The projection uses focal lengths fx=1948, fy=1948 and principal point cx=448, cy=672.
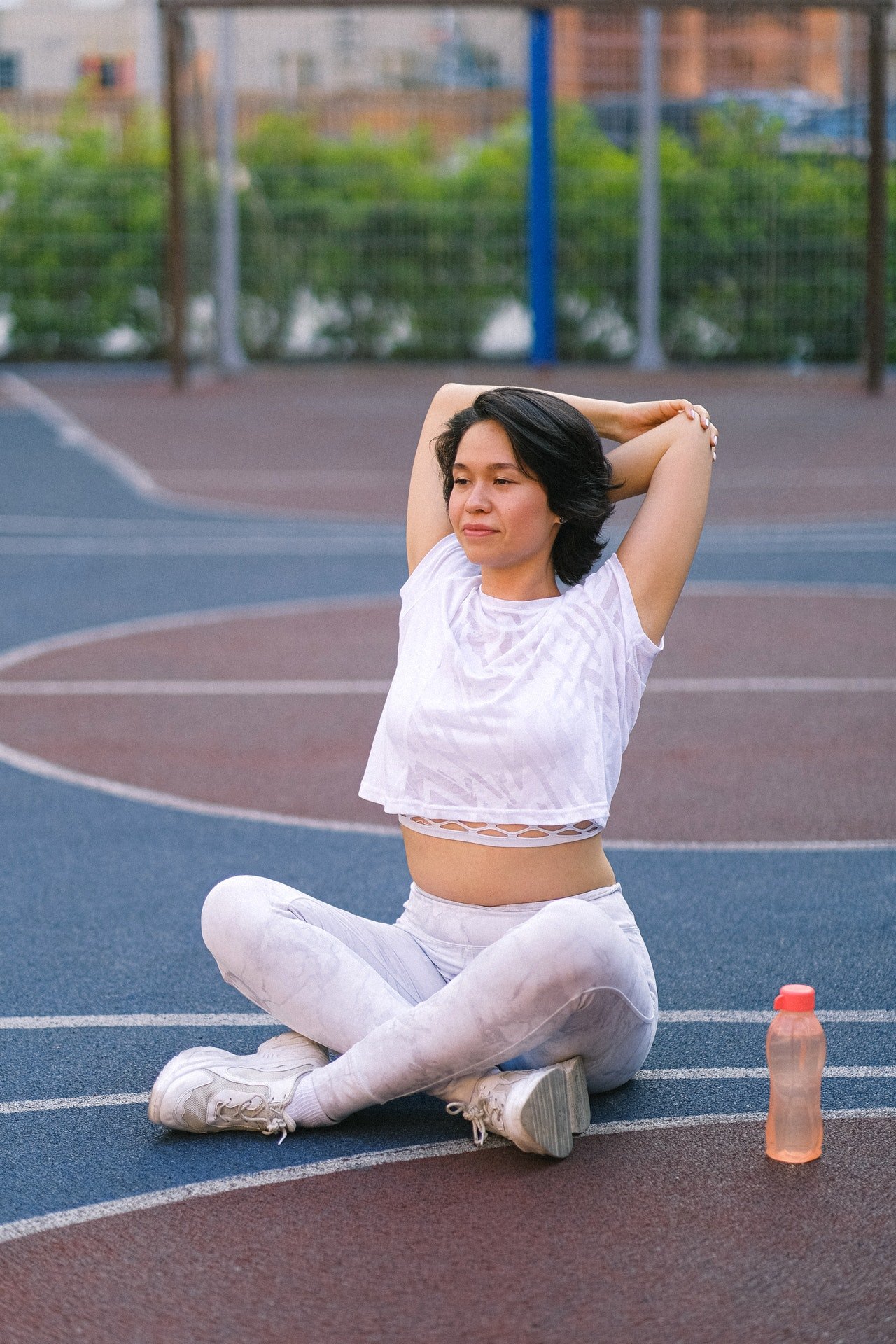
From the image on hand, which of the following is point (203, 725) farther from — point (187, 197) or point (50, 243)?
point (50, 243)

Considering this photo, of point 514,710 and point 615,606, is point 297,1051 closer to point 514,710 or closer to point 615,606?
point 514,710

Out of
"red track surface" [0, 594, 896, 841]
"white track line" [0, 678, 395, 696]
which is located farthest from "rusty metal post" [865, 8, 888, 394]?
"white track line" [0, 678, 395, 696]

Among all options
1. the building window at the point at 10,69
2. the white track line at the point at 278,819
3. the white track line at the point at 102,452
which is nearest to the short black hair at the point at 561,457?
the white track line at the point at 278,819

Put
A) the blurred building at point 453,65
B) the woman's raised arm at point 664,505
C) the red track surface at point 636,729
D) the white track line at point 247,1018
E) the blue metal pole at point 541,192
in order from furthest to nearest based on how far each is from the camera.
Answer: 1. the blurred building at point 453,65
2. the blue metal pole at point 541,192
3. the red track surface at point 636,729
4. the white track line at point 247,1018
5. the woman's raised arm at point 664,505

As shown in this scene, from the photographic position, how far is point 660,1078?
358 centimetres

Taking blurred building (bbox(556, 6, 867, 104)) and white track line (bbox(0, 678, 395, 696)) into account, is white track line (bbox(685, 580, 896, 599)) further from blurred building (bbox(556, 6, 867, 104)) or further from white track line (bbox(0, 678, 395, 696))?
blurred building (bbox(556, 6, 867, 104))

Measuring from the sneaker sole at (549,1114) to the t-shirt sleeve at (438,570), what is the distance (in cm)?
95

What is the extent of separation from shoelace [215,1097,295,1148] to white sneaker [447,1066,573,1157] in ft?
1.02

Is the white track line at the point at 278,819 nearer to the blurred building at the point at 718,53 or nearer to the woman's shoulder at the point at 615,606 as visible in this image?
the woman's shoulder at the point at 615,606

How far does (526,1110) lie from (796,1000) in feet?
1.60

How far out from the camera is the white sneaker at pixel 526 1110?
10.3ft

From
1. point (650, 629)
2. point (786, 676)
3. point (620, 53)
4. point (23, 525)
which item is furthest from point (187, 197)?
point (650, 629)

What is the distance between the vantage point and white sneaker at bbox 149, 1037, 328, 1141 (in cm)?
328

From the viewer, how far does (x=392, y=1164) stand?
3.20m
